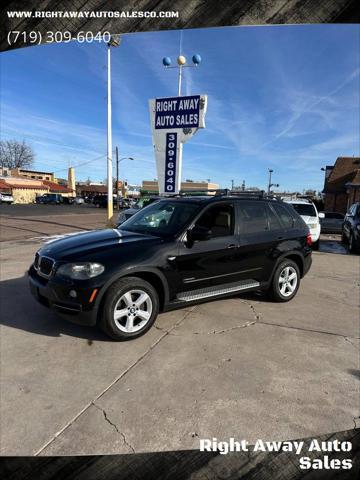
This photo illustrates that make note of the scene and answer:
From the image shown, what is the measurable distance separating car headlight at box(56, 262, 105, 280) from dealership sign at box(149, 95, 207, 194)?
8.94 meters

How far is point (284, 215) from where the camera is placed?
5.57 m

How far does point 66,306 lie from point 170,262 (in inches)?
50.5

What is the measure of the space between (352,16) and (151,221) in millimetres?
4118

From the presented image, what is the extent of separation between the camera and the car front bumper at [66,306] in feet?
11.7

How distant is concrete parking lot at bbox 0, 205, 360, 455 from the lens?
7.93 ft

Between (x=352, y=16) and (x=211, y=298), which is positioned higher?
(x=352, y=16)

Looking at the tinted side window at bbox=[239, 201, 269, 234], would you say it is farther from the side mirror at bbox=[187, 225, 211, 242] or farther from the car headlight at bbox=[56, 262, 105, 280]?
the car headlight at bbox=[56, 262, 105, 280]

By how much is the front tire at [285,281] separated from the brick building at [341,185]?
23.5 metres

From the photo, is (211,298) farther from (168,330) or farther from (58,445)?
(58,445)

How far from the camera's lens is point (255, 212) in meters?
5.18

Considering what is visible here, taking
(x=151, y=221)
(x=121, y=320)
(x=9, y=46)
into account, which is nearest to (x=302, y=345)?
(x=121, y=320)

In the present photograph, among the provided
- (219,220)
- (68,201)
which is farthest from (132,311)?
(68,201)

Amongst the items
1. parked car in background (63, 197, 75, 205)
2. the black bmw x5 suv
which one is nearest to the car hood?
the black bmw x5 suv

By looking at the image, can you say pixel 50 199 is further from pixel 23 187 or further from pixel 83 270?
pixel 83 270
